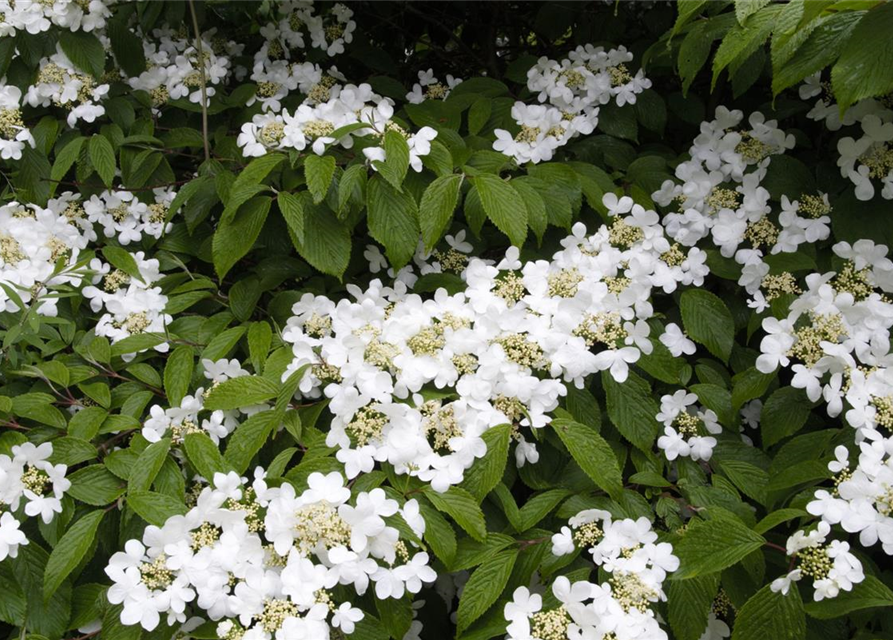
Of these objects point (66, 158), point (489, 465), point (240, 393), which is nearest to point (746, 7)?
point (489, 465)

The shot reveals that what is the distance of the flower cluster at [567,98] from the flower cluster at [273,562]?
1147 millimetres

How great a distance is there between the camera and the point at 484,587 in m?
1.40

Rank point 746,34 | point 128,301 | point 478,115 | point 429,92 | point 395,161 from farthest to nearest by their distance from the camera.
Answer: point 429,92 < point 478,115 < point 128,301 < point 395,161 < point 746,34

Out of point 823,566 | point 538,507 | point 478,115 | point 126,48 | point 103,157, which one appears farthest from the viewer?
point 126,48

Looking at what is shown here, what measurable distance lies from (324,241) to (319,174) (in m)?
0.17

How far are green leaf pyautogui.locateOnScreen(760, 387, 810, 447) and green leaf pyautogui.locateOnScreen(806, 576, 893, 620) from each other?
0.37 m

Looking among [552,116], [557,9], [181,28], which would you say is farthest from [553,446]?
[181,28]

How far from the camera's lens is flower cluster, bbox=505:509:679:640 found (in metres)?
1.31

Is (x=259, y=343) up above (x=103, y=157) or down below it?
below

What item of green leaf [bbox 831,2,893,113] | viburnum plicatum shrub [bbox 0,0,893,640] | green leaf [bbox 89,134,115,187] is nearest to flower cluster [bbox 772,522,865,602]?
viburnum plicatum shrub [bbox 0,0,893,640]

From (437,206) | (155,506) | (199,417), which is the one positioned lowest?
(199,417)

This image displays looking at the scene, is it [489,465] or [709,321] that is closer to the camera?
[489,465]

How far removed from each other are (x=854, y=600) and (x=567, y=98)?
1491mm

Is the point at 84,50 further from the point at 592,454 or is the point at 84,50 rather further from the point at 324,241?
the point at 592,454
